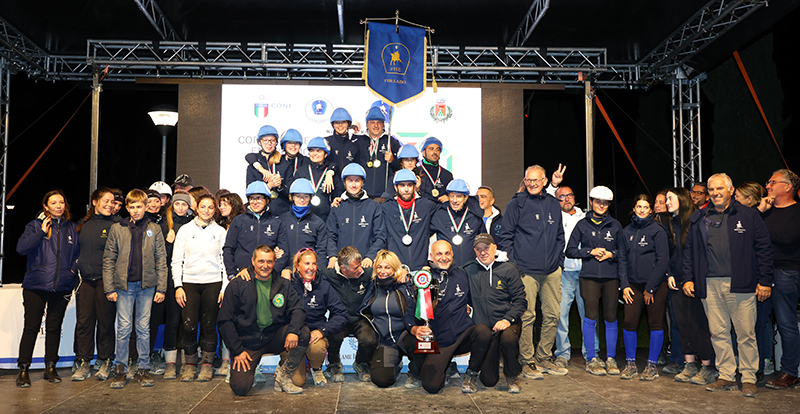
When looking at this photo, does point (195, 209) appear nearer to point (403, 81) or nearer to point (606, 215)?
point (403, 81)

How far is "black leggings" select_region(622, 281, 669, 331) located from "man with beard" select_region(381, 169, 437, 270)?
7.16 ft

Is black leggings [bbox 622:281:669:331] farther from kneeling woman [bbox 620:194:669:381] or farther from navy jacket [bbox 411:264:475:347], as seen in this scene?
navy jacket [bbox 411:264:475:347]

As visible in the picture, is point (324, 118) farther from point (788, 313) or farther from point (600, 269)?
point (788, 313)

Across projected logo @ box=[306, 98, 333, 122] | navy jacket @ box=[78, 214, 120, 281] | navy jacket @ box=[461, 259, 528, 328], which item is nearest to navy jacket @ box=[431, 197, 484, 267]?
navy jacket @ box=[461, 259, 528, 328]

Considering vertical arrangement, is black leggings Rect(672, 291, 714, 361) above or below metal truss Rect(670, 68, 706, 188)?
below

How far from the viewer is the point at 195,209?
5.94m

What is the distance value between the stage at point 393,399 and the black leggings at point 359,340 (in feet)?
0.85

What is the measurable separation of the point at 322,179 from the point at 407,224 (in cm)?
134

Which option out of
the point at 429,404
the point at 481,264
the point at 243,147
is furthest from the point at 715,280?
the point at 243,147

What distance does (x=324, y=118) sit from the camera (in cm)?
930

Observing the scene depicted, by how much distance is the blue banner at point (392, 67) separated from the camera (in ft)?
25.5

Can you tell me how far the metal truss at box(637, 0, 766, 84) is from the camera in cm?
776

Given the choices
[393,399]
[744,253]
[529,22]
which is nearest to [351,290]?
[393,399]

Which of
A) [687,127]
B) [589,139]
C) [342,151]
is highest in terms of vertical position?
[687,127]
